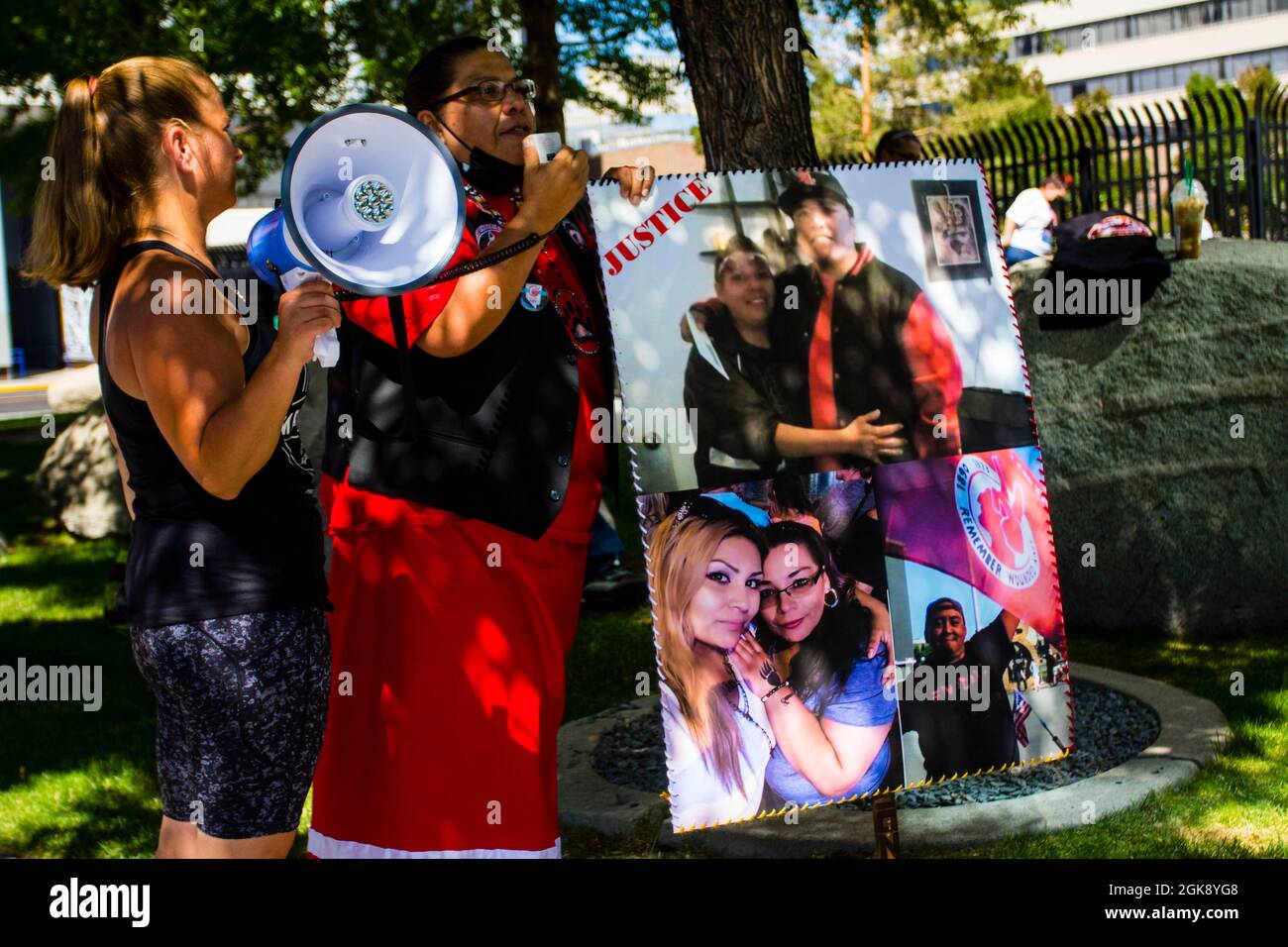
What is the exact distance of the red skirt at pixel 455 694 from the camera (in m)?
2.84

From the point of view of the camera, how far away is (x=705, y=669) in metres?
2.99

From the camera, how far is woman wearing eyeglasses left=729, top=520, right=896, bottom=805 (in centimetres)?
302

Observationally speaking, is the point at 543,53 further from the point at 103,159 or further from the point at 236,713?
the point at 236,713

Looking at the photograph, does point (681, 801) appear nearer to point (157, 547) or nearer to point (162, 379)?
point (157, 547)

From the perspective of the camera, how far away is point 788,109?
15.5 feet

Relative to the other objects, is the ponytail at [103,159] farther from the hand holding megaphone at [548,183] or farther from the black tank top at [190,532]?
the hand holding megaphone at [548,183]

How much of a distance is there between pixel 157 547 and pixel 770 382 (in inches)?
53.7

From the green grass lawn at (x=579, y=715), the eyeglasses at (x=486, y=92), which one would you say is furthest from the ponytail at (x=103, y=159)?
the green grass lawn at (x=579, y=715)

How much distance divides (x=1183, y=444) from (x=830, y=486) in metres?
3.81

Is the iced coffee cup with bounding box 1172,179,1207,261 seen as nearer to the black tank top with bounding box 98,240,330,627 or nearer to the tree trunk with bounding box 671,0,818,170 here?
the tree trunk with bounding box 671,0,818,170

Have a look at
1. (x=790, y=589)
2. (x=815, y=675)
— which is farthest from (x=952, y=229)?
(x=815, y=675)

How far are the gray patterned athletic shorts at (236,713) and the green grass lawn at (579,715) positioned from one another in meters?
1.97

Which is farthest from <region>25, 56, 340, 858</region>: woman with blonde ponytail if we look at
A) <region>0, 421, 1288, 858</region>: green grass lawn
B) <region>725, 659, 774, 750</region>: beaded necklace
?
<region>0, 421, 1288, 858</region>: green grass lawn

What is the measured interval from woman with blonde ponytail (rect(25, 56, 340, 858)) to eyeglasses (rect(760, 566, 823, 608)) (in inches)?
40.3
